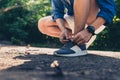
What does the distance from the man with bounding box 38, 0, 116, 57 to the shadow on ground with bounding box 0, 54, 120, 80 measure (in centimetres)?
13

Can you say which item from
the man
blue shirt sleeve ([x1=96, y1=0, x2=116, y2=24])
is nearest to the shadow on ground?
the man

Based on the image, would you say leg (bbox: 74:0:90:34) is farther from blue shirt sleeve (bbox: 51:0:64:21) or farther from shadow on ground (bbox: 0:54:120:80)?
blue shirt sleeve (bbox: 51:0:64:21)

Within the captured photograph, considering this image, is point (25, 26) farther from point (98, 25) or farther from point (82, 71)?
point (82, 71)

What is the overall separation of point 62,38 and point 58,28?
1.31 ft

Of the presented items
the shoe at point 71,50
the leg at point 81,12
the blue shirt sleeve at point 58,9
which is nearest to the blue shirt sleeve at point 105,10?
the leg at point 81,12

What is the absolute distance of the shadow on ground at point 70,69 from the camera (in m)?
2.52

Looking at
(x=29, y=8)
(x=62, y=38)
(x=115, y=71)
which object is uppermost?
(x=29, y=8)

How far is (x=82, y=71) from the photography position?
9.11 feet

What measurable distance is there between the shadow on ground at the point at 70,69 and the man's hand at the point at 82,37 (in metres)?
0.15

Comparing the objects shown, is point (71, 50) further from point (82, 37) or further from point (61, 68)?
point (61, 68)

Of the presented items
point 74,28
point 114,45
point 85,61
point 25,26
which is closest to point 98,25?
point 74,28

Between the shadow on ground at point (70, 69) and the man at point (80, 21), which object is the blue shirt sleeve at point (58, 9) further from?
the shadow on ground at point (70, 69)

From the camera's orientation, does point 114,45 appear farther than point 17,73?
Yes

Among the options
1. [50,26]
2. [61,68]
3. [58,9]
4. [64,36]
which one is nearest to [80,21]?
[64,36]
